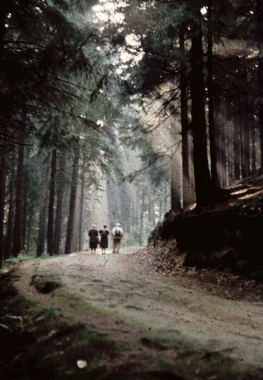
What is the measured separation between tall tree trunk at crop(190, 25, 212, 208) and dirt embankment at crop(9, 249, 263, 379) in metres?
3.24

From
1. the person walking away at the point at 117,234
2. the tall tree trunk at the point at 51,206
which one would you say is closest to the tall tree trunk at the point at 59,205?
the tall tree trunk at the point at 51,206

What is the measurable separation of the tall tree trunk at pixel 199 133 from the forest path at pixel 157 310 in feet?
11.5

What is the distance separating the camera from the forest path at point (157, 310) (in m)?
3.99

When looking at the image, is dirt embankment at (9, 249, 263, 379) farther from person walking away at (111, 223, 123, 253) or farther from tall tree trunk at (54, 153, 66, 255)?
tall tree trunk at (54, 153, 66, 255)

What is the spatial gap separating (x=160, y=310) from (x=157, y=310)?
0.07 m

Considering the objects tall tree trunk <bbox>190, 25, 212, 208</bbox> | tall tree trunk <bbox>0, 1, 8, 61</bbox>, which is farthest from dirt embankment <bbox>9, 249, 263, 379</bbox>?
tall tree trunk <bbox>0, 1, 8, 61</bbox>

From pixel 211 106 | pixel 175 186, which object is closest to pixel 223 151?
pixel 175 186

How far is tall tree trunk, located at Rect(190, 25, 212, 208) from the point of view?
34.9 ft

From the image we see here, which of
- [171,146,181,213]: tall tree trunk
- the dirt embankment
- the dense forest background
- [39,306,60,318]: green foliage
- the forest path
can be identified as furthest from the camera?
[171,146,181,213]: tall tree trunk

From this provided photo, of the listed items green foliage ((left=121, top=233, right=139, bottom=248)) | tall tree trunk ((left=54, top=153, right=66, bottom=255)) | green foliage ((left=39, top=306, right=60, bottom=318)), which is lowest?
green foliage ((left=121, top=233, right=139, bottom=248))

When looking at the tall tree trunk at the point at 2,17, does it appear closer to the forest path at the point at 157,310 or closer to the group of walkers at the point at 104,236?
the forest path at the point at 157,310

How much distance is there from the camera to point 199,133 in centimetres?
1070

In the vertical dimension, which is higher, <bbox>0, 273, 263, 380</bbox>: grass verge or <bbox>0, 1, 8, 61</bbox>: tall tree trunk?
<bbox>0, 1, 8, 61</bbox>: tall tree trunk

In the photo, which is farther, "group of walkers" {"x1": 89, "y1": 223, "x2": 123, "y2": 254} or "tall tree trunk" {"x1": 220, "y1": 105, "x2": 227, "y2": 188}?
"group of walkers" {"x1": 89, "y1": 223, "x2": 123, "y2": 254}
